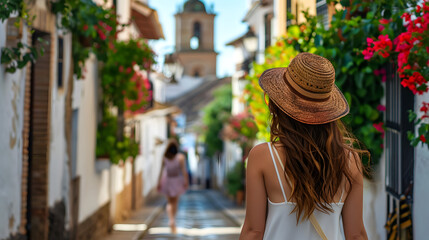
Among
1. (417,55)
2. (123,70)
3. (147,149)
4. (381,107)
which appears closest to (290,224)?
(417,55)

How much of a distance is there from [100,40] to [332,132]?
6.34 meters

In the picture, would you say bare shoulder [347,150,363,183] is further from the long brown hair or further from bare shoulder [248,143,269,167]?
bare shoulder [248,143,269,167]

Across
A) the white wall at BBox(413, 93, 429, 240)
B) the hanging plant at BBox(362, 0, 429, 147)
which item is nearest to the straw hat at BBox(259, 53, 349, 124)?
the hanging plant at BBox(362, 0, 429, 147)

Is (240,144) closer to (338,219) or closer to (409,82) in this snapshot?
(409,82)

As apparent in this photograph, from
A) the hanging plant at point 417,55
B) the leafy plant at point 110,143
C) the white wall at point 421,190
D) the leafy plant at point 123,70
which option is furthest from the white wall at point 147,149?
the hanging plant at point 417,55

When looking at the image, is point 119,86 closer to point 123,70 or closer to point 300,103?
point 123,70

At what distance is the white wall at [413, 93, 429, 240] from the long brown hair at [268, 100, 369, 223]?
7.83 feet

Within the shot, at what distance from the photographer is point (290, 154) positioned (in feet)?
10.3

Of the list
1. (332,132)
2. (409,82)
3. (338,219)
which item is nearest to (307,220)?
(338,219)

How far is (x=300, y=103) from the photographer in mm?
3223

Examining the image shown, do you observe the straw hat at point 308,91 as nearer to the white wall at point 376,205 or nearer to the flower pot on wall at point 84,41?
the white wall at point 376,205

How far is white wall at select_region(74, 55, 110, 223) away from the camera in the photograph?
10711mm

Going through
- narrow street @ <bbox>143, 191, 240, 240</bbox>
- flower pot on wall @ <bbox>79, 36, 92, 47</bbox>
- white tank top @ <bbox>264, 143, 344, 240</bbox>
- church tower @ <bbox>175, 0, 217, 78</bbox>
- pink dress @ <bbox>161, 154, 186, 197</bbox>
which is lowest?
narrow street @ <bbox>143, 191, 240, 240</bbox>

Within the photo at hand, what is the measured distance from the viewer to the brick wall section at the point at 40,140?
7.94 m
